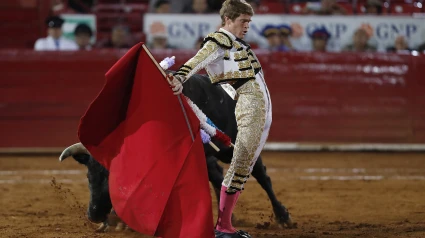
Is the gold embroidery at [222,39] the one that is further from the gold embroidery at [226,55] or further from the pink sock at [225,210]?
the pink sock at [225,210]

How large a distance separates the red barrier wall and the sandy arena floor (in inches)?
12.0

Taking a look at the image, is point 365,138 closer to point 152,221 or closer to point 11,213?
point 11,213

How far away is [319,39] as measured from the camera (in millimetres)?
9750

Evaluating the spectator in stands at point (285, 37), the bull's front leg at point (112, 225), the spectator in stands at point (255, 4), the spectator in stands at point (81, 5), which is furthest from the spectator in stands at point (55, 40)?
the bull's front leg at point (112, 225)

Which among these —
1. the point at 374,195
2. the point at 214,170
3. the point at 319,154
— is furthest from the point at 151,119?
the point at 319,154

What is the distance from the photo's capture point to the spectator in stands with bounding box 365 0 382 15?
34.1ft

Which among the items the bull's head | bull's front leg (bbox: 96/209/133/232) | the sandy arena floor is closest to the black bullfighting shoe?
the sandy arena floor

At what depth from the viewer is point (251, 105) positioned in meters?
4.43

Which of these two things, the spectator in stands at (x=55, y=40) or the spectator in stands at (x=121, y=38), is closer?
the spectator in stands at (x=55, y=40)

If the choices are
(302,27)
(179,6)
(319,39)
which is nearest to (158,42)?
(179,6)

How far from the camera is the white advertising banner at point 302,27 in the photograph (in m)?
9.89

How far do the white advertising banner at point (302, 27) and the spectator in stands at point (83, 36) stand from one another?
28.8 inches

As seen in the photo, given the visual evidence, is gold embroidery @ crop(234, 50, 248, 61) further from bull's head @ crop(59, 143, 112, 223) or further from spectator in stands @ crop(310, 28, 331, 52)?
spectator in stands @ crop(310, 28, 331, 52)

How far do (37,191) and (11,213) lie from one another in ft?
3.89
